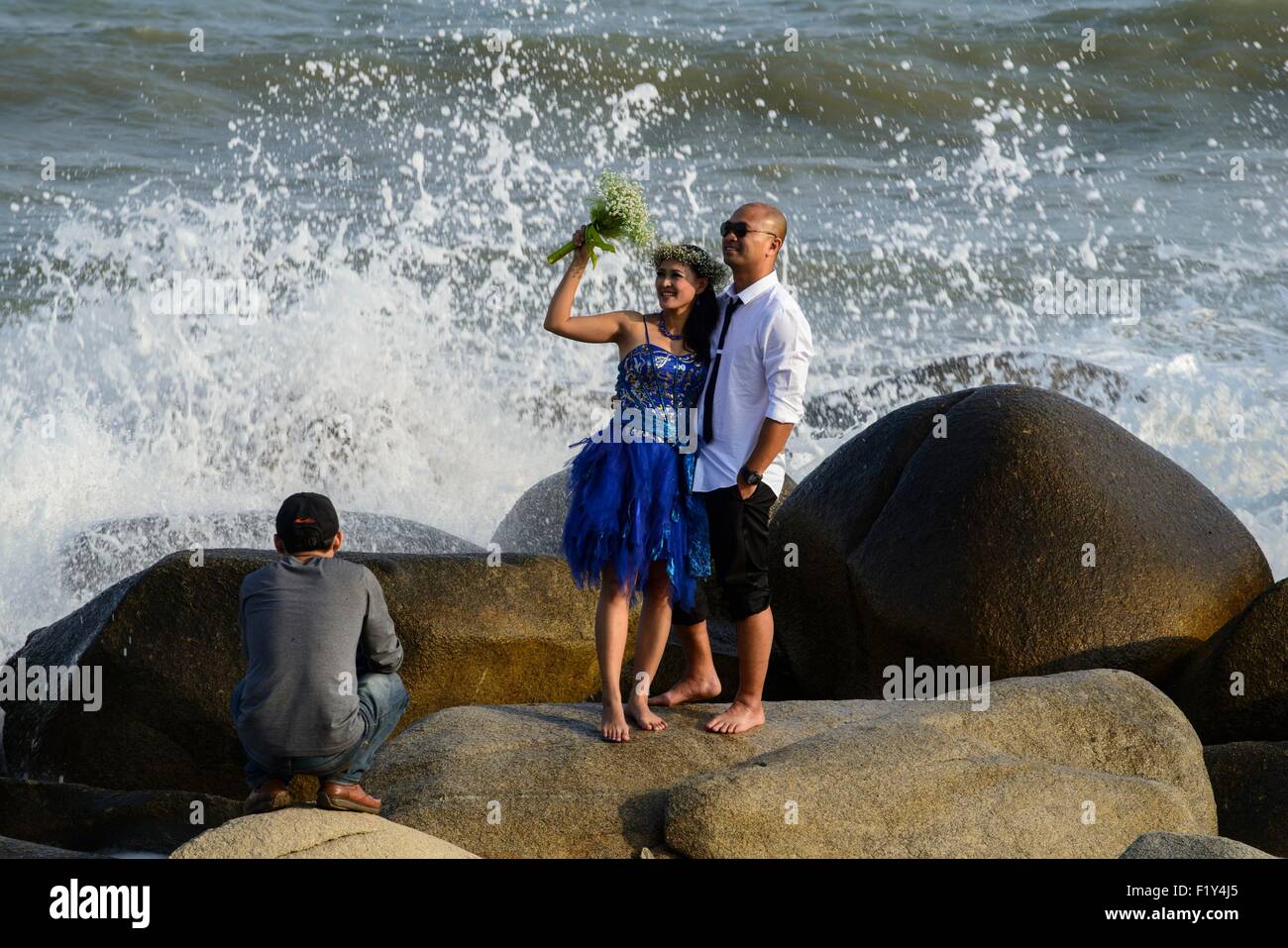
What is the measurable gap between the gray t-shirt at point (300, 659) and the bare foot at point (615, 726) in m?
0.79

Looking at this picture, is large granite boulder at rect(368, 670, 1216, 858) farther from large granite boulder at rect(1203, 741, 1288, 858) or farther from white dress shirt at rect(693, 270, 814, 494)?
white dress shirt at rect(693, 270, 814, 494)

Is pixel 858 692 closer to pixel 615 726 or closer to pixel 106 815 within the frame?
pixel 615 726

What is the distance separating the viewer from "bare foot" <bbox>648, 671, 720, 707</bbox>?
5203 mm

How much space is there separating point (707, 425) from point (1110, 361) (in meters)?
8.90

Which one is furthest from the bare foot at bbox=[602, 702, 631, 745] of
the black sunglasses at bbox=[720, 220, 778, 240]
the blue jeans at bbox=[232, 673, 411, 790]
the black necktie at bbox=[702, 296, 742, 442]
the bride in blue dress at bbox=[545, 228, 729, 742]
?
the black sunglasses at bbox=[720, 220, 778, 240]

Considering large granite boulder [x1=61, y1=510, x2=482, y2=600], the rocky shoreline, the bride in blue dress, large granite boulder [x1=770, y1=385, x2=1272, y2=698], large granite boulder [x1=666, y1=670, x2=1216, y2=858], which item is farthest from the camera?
large granite boulder [x1=61, y1=510, x2=482, y2=600]

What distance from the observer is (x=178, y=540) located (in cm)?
777

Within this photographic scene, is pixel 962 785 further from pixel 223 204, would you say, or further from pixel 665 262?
pixel 223 204

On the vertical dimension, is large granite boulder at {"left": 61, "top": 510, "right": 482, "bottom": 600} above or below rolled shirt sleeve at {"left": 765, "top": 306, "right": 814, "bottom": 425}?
below

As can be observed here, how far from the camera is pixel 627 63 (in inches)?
741

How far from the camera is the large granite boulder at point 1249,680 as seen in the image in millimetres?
5730

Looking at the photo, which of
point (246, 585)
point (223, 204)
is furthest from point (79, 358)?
point (246, 585)

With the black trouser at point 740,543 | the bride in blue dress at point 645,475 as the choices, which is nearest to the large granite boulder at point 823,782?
the bride in blue dress at point 645,475

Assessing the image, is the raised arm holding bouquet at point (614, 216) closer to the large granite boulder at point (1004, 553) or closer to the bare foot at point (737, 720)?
the bare foot at point (737, 720)
